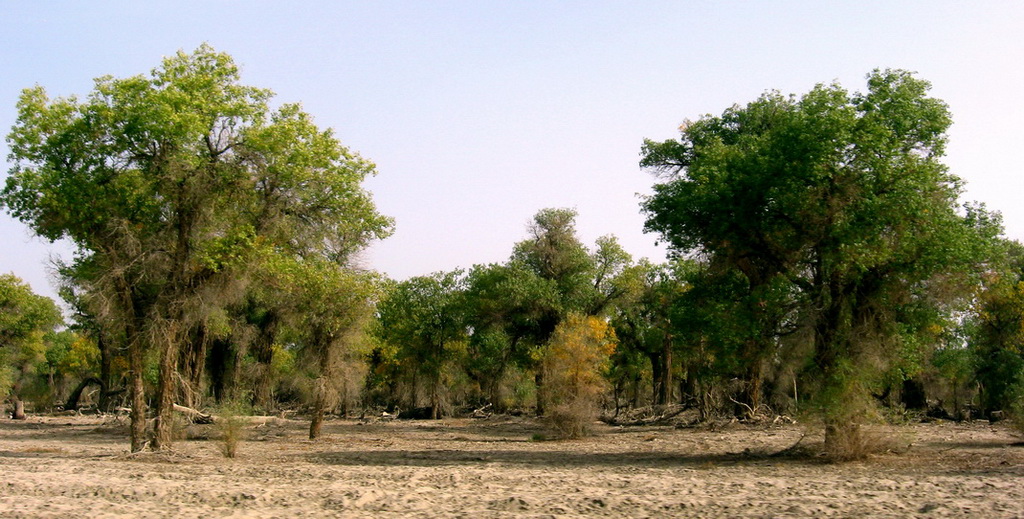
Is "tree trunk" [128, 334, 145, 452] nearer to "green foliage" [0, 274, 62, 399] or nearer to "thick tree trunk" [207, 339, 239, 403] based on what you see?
"thick tree trunk" [207, 339, 239, 403]

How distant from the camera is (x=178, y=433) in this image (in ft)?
87.3

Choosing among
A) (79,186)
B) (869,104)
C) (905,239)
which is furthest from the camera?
(79,186)

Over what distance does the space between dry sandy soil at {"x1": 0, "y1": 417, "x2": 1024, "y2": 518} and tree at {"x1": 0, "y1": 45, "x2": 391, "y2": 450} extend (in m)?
3.72

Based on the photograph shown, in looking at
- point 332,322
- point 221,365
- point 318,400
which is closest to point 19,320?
point 221,365

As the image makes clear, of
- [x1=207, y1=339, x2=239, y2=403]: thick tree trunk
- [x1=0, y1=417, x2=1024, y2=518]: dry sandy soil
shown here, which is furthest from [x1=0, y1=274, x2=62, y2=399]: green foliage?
[x1=0, y1=417, x2=1024, y2=518]: dry sandy soil

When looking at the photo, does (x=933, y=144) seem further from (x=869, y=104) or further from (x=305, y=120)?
(x=305, y=120)

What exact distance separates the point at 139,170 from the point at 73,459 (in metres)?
7.05

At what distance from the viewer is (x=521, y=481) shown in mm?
14531

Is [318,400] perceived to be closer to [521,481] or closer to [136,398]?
[136,398]

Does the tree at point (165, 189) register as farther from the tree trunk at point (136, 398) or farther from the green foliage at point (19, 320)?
the green foliage at point (19, 320)

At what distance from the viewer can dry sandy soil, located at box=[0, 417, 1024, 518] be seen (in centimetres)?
1116

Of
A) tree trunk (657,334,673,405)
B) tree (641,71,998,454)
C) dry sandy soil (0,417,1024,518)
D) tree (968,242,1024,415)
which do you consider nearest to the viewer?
dry sandy soil (0,417,1024,518)

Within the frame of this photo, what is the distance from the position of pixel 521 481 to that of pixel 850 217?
8.67 meters


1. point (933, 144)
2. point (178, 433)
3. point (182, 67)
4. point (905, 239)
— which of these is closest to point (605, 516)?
point (905, 239)
